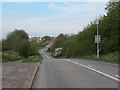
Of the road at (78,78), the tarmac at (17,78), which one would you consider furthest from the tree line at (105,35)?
the tarmac at (17,78)

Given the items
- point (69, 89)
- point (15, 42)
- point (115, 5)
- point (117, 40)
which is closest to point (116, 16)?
point (115, 5)

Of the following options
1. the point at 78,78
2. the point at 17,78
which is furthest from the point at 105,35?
the point at 17,78

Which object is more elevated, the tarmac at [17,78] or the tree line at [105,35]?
the tree line at [105,35]

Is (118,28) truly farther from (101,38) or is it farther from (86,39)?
(86,39)

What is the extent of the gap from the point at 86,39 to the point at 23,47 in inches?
882

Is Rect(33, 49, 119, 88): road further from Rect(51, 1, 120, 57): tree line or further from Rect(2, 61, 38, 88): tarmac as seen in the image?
Rect(51, 1, 120, 57): tree line

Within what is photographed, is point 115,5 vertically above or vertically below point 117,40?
above

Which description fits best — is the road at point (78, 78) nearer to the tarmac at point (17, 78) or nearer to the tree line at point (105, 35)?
the tarmac at point (17, 78)

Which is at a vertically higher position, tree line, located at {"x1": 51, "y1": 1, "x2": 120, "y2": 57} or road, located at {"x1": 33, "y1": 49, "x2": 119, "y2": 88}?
tree line, located at {"x1": 51, "y1": 1, "x2": 120, "y2": 57}

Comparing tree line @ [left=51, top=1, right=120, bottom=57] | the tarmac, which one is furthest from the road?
tree line @ [left=51, top=1, right=120, bottom=57]

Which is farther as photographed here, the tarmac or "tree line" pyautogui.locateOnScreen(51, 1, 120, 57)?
"tree line" pyautogui.locateOnScreen(51, 1, 120, 57)

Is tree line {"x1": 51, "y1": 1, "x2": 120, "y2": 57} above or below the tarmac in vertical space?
above

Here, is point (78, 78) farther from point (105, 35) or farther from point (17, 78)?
point (105, 35)

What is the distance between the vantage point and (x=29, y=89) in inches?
407
